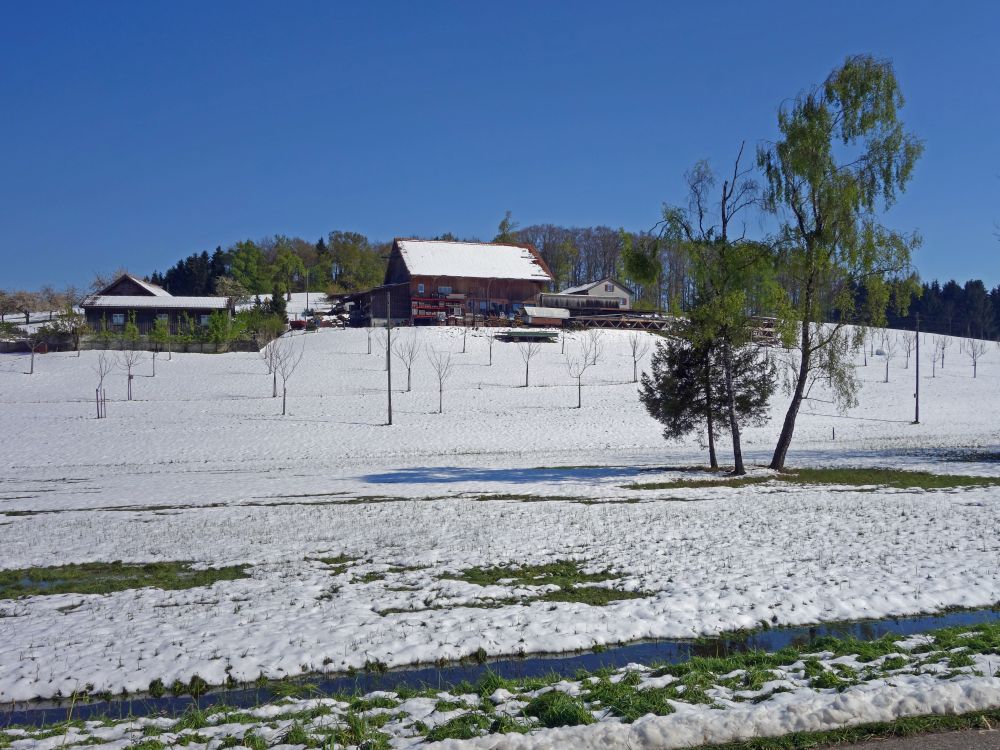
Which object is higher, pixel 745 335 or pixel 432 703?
pixel 745 335

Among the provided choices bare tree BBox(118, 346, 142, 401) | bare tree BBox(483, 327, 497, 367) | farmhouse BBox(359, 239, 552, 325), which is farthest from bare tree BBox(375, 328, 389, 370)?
bare tree BBox(118, 346, 142, 401)

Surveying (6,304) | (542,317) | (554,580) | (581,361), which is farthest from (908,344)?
(6,304)

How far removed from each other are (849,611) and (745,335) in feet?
54.9

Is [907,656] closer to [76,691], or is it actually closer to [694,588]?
[694,588]

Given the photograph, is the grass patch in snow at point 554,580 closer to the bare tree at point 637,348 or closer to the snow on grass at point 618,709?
the snow on grass at point 618,709

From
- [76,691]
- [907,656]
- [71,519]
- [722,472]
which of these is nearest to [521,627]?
[907,656]

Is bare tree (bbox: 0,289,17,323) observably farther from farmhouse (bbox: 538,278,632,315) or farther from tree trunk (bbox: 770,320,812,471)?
tree trunk (bbox: 770,320,812,471)

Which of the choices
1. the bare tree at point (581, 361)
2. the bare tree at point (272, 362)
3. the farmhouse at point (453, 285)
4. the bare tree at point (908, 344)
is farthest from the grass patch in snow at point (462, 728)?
the farmhouse at point (453, 285)

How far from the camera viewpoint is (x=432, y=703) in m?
7.18

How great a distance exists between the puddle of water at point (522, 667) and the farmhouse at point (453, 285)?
7667 cm

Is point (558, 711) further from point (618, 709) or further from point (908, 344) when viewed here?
point (908, 344)

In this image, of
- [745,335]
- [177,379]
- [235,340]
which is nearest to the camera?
[745,335]

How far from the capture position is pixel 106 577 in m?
12.9

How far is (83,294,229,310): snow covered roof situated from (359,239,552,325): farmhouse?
708 inches
